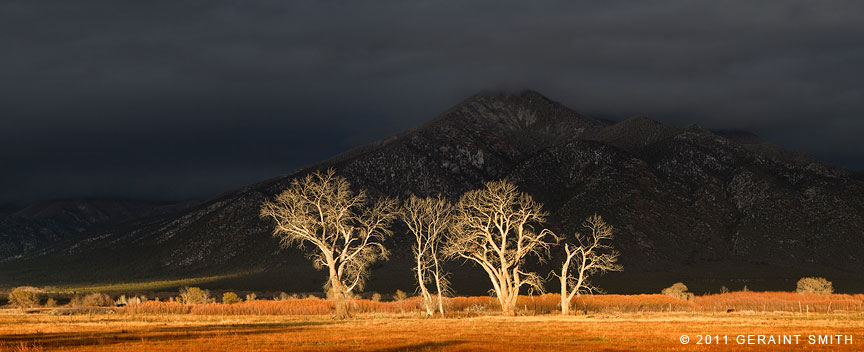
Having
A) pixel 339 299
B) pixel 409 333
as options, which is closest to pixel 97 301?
pixel 339 299

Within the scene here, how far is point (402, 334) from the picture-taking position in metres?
40.6

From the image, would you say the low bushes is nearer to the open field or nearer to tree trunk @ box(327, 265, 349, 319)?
the open field

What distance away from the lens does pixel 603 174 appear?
19288 cm

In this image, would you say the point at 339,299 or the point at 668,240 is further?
the point at 668,240

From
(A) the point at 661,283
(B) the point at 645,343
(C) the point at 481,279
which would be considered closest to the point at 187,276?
(C) the point at 481,279

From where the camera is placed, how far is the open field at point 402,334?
32781 mm

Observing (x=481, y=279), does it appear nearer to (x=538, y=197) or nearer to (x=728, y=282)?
(x=728, y=282)

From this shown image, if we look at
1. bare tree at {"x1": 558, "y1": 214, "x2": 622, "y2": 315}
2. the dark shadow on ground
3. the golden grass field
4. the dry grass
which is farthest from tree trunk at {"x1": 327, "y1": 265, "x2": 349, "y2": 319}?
bare tree at {"x1": 558, "y1": 214, "x2": 622, "y2": 315}

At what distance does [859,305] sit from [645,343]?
48852mm

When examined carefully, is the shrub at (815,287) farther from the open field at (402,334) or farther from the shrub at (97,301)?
the shrub at (97,301)

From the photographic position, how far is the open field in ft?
108

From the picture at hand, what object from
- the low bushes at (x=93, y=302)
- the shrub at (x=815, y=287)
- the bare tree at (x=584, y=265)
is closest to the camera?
the bare tree at (x=584, y=265)

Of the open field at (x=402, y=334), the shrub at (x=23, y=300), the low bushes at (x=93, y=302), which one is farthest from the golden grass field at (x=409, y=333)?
the shrub at (x=23, y=300)

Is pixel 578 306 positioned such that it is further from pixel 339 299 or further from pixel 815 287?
pixel 815 287
